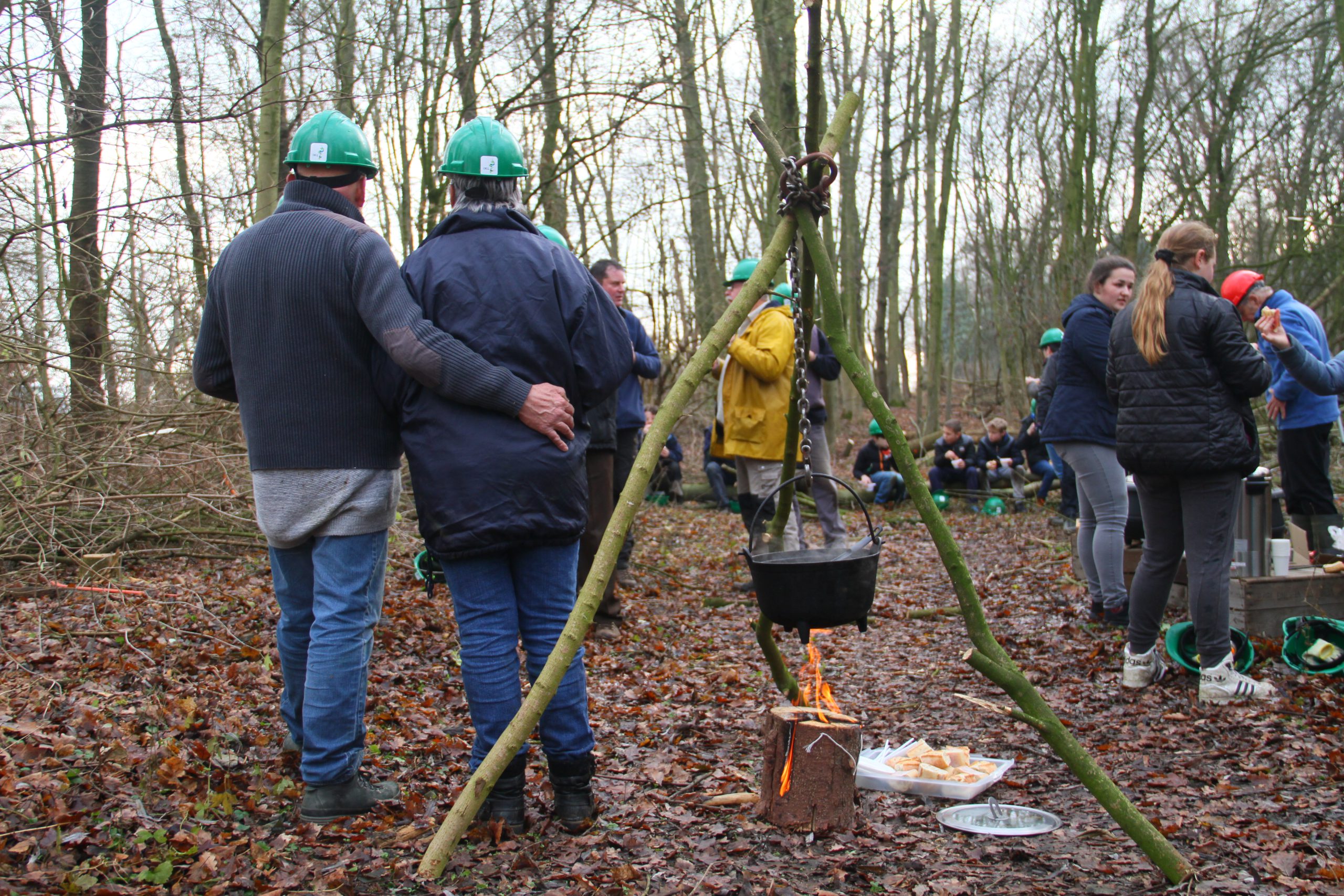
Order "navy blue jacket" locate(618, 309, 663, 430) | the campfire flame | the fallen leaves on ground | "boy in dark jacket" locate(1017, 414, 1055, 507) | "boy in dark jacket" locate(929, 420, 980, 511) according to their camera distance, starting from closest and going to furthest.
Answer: the fallen leaves on ground < the campfire flame < "navy blue jacket" locate(618, 309, 663, 430) < "boy in dark jacket" locate(1017, 414, 1055, 507) < "boy in dark jacket" locate(929, 420, 980, 511)

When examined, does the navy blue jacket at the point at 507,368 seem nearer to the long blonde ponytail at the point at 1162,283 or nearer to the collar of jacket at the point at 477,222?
the collar of jacket at the point at 477,222

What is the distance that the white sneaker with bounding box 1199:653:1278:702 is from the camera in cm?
432

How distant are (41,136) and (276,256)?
3.47 meters

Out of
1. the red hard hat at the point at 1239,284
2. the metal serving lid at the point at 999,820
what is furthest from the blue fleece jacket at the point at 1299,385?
the metal serving lid at the point at 999,820

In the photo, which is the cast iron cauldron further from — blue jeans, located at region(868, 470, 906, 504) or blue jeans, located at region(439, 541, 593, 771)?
blue jeans, located at region(868, 470, 906, 504)

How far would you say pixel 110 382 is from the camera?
22.3 ft

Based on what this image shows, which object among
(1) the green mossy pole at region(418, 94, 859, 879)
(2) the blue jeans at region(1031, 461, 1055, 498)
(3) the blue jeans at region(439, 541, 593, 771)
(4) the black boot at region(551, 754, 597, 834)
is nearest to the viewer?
(1) the green mossy pole at region(418, 94, 859, 879)

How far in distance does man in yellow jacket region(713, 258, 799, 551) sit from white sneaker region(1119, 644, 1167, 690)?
2.37m

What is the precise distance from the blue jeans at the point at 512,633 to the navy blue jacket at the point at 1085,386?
3530 millimetres

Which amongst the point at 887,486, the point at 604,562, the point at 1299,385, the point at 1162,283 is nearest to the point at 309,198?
the point at 604,562

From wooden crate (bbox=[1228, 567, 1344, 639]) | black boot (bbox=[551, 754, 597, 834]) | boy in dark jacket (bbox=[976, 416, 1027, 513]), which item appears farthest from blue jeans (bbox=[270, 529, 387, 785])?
boy in dark jacket (bbox=[976, 416, 1027, 513])

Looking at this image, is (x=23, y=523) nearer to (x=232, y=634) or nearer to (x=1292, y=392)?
(x=232, y=634)

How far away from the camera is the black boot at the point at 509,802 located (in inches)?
117

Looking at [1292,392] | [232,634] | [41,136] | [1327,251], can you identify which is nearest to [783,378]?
[1292,392]
